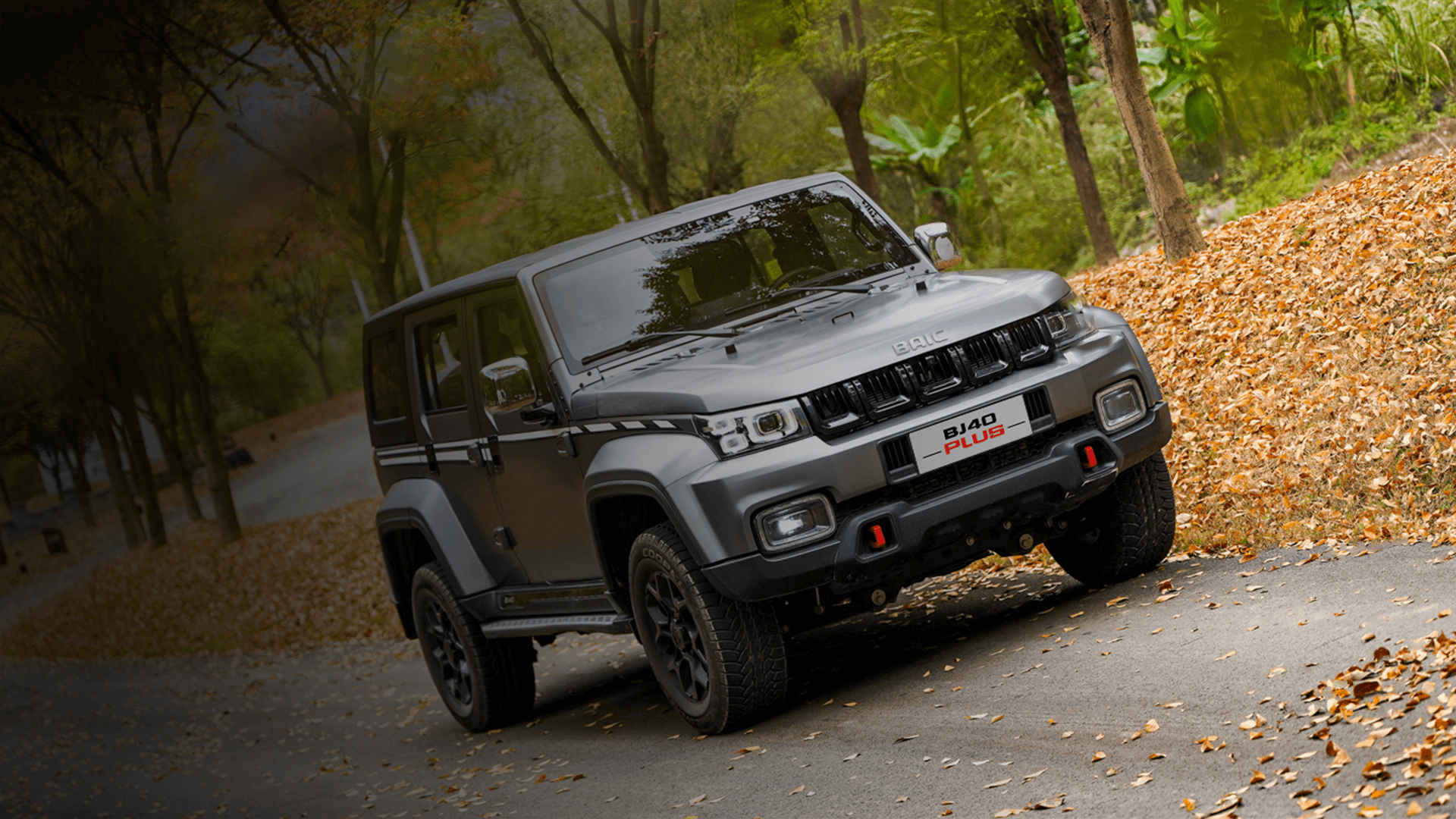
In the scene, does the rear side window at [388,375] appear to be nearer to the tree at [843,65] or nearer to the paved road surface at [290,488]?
the tree at [843,65]

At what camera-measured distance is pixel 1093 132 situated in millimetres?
21547

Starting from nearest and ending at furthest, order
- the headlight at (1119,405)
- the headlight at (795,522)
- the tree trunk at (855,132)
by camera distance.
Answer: the headlight at (795,522) < the headlight at (1119,405) < the tree trunk at (855,132)

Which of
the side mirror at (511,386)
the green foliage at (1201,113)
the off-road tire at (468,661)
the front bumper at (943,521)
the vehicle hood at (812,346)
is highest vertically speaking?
the green foliage at (1201,113)

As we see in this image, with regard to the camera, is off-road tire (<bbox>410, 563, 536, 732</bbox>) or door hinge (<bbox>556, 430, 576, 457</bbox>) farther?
off-road tire (<bbox>410, 563, 536, 732</bbox>)

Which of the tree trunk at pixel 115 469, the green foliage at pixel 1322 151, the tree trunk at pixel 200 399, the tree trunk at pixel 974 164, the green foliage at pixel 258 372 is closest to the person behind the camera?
the green foliage at pixel 1322 151

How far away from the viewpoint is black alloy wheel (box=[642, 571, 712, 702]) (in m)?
6.02

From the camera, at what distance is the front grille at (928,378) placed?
5578mm

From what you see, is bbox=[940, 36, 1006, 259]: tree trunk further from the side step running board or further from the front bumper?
the front bumper

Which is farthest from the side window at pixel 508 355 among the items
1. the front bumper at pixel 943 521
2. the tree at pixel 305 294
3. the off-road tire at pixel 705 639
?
the tree at pixel 305 294

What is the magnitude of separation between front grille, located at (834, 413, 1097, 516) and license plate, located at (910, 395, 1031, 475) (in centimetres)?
4

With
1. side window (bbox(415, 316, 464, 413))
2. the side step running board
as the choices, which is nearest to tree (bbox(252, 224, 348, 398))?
side window (bbox(415, 316, 464, 413))

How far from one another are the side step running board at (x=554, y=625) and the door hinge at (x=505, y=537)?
15.8 inches

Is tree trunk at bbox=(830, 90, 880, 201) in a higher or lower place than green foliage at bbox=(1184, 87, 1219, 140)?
higher

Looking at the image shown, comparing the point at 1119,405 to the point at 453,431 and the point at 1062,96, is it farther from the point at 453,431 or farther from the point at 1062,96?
the point at 1062,96
